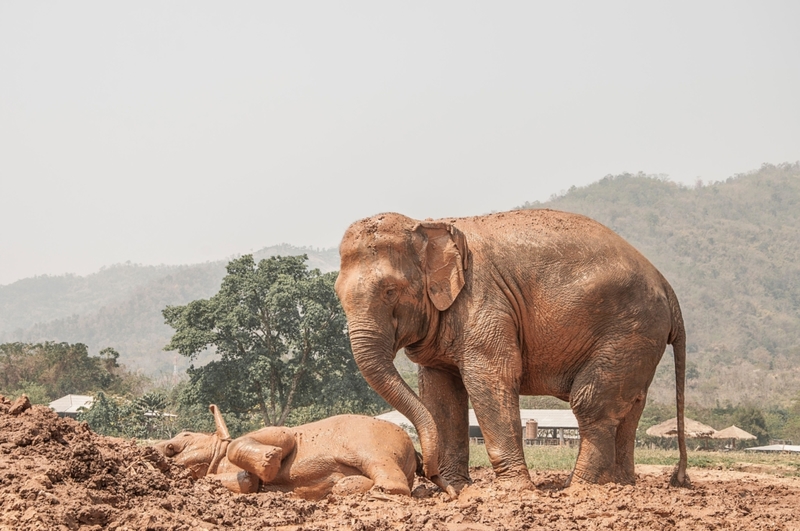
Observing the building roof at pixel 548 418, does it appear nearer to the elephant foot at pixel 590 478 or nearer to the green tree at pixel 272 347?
the green tree at pixel 272 347

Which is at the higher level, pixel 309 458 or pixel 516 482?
pixel 309 458

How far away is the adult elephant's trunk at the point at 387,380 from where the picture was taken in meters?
9.17

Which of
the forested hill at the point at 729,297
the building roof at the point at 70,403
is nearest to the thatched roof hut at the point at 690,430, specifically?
the building roof at the point at 70,403

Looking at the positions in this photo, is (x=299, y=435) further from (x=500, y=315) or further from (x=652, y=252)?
(x=652, y=252)

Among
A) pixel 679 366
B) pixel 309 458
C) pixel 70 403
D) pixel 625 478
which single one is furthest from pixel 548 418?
pixel 309 458

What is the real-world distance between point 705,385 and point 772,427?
3489 centimetres

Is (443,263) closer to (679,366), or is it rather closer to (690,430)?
(679,366)

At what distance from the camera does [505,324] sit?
9758mm

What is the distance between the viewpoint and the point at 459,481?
1043 centimetres

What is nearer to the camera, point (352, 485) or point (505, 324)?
point (352, 485)

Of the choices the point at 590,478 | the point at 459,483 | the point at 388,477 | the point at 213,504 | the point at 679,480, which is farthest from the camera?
the point at 679,480

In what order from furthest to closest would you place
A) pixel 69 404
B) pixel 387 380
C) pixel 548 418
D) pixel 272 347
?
pixel 548 418, pixel 69 404, pixel 272 347, pixel 387 380

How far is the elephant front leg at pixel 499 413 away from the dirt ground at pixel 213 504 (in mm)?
404

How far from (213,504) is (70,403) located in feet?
120
